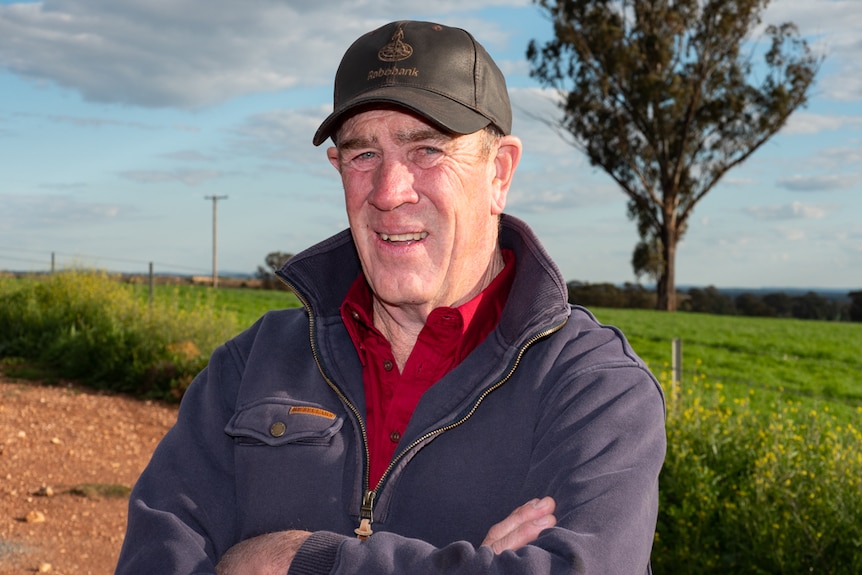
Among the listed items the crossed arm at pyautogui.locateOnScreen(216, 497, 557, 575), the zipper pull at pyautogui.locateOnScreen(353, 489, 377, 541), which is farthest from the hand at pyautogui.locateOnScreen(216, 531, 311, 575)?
the zipper pull at pyautogui.locateOnScreen(353, 489, 377, 541)

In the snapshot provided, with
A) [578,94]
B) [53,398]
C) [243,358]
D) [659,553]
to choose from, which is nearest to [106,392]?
[53,398]

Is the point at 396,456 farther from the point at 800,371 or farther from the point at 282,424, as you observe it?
the point at 800,371

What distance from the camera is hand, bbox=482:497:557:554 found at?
75.1 inches

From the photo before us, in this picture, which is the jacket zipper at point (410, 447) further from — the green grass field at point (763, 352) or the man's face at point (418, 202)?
the green grass field at point (763, 352)

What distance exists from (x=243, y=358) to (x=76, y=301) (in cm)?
1331

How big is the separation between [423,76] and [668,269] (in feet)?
112

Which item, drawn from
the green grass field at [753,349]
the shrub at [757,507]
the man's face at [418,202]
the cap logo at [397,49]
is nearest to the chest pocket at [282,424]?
the man's face at [418,202]

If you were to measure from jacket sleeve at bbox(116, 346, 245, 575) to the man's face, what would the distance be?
1.77 feet

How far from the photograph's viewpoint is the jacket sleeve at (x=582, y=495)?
182 centimetres

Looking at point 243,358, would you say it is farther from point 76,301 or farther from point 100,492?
point 76,301

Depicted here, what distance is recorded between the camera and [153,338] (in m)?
12.3

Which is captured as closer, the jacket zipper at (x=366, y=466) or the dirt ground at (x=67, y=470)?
the jacket zipper at (x=366, y=466)

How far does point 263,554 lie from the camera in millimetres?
2082

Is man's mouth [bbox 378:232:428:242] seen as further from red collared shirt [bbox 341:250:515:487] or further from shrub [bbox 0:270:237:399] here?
shrub [bbox 0:270:237:399]
